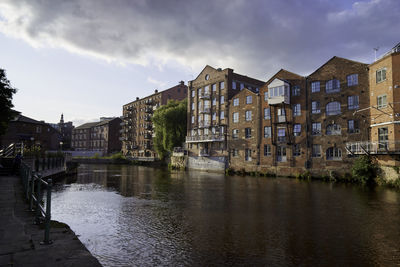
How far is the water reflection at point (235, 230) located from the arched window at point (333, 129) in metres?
14.9

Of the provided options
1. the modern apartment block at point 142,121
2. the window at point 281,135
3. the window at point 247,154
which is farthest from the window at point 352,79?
the modern apartment block at point 142,121

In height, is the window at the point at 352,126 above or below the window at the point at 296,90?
below

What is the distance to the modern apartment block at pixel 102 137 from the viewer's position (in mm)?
87438

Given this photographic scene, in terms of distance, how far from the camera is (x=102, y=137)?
89875 mm

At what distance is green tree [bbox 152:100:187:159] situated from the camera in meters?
51.2

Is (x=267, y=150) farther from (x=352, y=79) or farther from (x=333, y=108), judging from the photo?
(x=352, y=79)

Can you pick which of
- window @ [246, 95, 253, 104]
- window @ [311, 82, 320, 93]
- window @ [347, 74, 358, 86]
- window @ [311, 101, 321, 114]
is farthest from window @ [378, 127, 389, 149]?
window @ [246, 95, 253, 104]

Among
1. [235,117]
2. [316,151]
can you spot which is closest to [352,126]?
[316,151]

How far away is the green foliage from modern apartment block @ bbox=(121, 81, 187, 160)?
49.0 m

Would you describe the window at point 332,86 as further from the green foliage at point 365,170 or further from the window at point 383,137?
the green foliage at point 365,170

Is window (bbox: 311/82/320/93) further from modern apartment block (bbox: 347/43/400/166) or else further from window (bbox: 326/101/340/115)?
modern apartment block (bbox: 347/43/400/166)

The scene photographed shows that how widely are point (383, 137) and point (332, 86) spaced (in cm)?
834

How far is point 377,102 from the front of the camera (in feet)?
86.8

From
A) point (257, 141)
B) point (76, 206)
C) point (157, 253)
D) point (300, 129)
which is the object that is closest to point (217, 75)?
point (257, 141)
